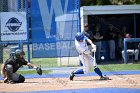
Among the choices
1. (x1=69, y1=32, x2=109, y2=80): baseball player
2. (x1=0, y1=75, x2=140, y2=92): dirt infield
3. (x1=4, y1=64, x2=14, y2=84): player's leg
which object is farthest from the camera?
(x1=69, y1=32, x2=109, y2=80): baseball player

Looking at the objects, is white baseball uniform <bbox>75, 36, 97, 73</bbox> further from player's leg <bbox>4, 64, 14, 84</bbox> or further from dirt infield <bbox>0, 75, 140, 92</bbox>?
player's leg <bbox>4, 64, 14, 84</bbox>

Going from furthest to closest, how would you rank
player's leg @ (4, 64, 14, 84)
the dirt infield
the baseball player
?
the baseball player < player's leg @ (4, 64, 14, 84) < the dirt infield

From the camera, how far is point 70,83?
13.7m

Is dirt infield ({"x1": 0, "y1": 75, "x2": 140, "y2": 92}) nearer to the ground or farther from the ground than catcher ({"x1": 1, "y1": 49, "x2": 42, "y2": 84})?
nearer to the ground

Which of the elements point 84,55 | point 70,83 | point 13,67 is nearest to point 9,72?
point 13,67

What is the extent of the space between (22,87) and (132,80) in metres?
3.61

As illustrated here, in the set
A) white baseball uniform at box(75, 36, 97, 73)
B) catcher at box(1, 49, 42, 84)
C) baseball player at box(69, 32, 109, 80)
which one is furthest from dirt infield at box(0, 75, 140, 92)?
white baseball uniform at box(75, 36, 97, 73)

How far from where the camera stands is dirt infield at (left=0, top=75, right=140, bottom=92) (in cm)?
→ 1267

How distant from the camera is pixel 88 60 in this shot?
14.2 meters

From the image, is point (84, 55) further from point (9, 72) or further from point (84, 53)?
point (9, 72)

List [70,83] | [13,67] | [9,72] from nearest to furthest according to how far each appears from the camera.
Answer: [70,83], [9,72], [13,67]

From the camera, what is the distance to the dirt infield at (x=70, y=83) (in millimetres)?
12672

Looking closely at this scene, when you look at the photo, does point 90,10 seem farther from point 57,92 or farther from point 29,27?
point 57,92

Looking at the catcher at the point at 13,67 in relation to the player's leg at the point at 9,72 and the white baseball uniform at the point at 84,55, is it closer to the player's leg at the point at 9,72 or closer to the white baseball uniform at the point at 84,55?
the player's leg at the point at 9,72
